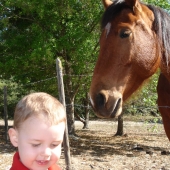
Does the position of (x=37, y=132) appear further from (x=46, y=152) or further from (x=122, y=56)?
(x=122, y=56)

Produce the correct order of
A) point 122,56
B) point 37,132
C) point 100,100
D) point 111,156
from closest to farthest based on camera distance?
point 37,132, point 100,100, point 122,56, point 111,156

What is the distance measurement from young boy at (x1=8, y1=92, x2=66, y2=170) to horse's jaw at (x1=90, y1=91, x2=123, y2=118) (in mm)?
1257

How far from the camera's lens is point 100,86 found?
2.43m

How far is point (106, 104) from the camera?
2428 mm

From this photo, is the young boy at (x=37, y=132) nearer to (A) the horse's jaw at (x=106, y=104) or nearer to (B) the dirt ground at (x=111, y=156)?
(A) the horse's jaw at (x=106, y=104)

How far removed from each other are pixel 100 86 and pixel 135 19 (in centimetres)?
76

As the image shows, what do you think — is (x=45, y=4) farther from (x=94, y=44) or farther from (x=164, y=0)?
(x=164, y=0)

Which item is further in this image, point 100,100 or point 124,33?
point 124,33

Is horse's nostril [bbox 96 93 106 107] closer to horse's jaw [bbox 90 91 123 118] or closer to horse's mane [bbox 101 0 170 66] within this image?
horse's jaw [bbox 90 91 123 118]

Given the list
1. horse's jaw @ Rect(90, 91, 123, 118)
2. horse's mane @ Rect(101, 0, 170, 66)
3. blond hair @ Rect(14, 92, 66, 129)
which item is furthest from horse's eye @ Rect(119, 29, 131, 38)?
blond hair @ Rect(14, 92, 66, 129)

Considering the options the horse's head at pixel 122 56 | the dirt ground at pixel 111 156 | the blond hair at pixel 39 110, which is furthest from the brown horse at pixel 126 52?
the dirt ground at pixel 111 156

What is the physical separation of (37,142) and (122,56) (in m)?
1.61

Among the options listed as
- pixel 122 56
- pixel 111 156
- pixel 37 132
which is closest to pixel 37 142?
pixel 37 132

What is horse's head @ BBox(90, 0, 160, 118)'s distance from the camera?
2.45m
